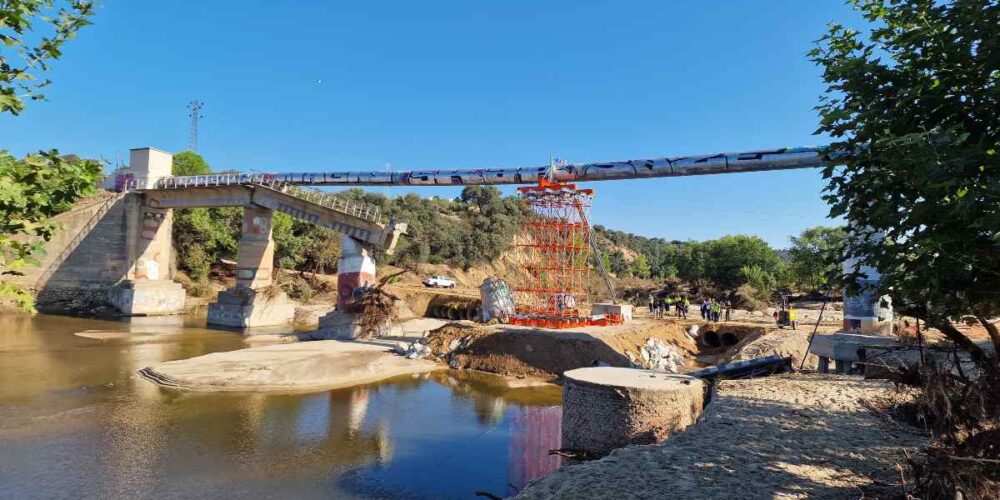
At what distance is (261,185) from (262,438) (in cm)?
2869

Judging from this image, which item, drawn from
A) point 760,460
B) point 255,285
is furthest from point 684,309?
point 255,285

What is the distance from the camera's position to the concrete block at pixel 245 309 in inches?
1483

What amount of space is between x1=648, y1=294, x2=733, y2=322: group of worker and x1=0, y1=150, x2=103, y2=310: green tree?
106 feet

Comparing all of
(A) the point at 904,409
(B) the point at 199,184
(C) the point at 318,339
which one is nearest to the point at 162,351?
(C) the point at 318,339

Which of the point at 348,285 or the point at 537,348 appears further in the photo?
the point at 348,285

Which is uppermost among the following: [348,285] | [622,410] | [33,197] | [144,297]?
[33,197]

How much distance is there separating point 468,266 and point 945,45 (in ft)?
215

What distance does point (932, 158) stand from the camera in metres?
4.16

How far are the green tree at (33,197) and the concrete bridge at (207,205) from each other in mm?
27173

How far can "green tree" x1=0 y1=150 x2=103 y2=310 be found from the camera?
16.7 feet

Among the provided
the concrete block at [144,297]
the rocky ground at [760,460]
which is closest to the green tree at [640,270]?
the concrete block at [144,297]

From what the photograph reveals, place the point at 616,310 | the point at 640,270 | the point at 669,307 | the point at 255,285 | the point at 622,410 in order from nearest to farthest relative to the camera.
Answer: the point at 622,410
the point at 616,310
the point at 255,285
the point at 669,307
the point at 640,270

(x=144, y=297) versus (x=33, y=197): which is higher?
(x=33, y=197)

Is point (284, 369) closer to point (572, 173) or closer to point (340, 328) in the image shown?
point (340, 328)
